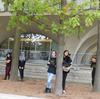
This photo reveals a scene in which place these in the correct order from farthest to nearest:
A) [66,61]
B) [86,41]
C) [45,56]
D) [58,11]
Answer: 1. [45,56]
2. [86,41]
3. [66,61]
4. [58,11]

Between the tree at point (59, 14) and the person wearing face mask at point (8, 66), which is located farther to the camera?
the person wearing face mask at point (8, 66)

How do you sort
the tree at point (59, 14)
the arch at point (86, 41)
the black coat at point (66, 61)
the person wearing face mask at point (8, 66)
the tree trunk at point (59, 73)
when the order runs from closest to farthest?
1. the tree at point (59, 14)
2. the tree trunk at point (59, 73)
3. the black coat at point (66, 61)
4. the person wearing face mask at point (8, 66)
5. the arch at point (86, 41)

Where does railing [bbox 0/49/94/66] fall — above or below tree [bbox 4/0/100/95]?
below

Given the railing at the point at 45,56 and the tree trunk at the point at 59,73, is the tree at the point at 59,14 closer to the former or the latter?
the tree trunk at the point at 59,73

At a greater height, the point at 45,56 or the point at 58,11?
the point at 58,11

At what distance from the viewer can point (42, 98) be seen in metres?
13.9

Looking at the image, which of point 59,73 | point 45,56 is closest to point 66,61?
point 59,73

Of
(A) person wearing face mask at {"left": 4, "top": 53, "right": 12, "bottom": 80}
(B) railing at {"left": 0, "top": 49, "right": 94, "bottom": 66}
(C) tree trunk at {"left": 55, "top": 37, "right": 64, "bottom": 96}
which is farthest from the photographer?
(B) railing at {"left": 0, "top": 49, "right": 94, "bottom": 66}

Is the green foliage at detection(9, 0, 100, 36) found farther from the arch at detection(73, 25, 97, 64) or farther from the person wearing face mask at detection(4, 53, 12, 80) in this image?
the arch at detection(73, 25, 97, 64)

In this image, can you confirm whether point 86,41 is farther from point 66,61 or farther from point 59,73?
point 59,73

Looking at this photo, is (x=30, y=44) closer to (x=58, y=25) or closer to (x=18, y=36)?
(x=18, y=36)

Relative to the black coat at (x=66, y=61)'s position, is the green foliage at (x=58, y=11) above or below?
above

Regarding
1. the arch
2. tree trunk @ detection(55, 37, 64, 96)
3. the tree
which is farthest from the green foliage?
the arch

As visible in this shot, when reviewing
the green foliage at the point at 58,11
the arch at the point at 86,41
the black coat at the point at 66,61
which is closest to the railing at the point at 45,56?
the arch at the point at 86,41
